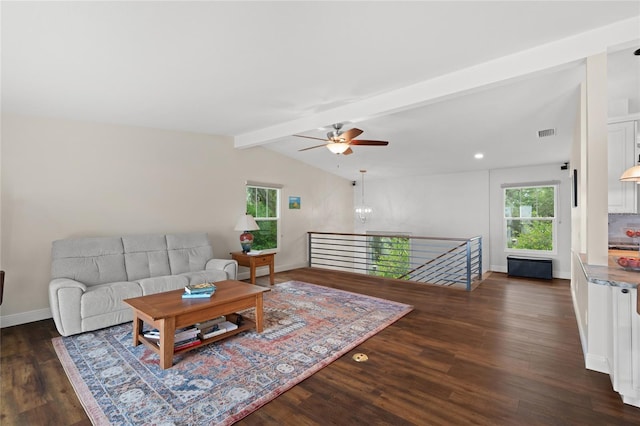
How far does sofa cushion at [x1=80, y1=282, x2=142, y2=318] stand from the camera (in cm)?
320

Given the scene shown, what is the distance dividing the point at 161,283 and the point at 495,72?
4.27 metres

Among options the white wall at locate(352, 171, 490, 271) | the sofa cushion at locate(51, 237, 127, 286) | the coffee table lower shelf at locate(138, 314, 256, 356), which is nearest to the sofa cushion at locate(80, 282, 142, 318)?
the sofa cushion at locate(51, 237, 127, 286)

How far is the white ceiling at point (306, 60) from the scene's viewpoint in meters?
2.11

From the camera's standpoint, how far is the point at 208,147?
5297 millimetres

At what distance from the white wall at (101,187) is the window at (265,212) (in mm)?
243

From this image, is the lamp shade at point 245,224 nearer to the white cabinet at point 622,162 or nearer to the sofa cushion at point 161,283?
the sofa cushion at point 161,283

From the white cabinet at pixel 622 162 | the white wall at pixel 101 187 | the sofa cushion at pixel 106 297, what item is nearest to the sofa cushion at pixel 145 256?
the white wall at pixel 101 187

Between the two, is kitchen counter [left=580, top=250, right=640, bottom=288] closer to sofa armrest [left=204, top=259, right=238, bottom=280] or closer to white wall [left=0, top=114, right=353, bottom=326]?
sofa armrest [left=204, top=259, right=238, bottom=280]

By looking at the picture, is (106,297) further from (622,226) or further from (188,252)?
(622,226)

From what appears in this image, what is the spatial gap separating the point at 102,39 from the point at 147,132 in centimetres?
245

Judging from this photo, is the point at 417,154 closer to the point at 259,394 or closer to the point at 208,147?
the point at 208,147

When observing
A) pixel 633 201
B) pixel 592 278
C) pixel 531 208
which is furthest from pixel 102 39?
pixel 531 208

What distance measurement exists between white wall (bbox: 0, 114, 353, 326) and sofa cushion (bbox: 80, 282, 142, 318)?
99cm

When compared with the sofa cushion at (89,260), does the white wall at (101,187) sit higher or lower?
higher
